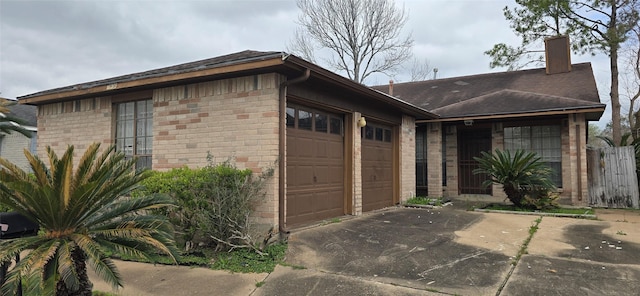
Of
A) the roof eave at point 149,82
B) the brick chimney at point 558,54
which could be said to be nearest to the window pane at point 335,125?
the roof eave at point 149,82

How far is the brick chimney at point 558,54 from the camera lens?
14.5 meters

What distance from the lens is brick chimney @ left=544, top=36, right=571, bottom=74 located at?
1450 centimetres

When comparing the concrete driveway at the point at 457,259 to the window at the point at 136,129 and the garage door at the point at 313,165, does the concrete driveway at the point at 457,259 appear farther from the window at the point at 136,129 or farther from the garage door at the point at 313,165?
the window at the point at 136,129

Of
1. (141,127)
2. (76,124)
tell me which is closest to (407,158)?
(141,127)

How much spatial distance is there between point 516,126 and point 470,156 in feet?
5.50

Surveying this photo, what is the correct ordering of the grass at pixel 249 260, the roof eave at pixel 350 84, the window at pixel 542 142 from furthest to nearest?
the window at pixel 542 142, the roof eave at pixel 350 84, the grass at pixel 249 260

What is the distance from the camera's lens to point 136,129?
312 inches

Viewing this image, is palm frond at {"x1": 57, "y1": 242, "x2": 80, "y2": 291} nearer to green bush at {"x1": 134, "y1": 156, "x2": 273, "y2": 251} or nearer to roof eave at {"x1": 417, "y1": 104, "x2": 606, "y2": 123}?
green bush at {"x1": 134, "y1": 156, "x2": 273, "y2": 251}

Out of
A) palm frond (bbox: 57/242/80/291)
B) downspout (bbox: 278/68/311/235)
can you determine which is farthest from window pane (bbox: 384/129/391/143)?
palm frond (bbox: 57/242/80/291)

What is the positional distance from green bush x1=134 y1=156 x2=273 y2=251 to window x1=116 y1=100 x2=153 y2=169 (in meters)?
2.12

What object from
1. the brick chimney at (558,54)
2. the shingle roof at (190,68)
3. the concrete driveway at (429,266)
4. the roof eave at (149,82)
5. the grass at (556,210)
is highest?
the brick chimney at (558,54)

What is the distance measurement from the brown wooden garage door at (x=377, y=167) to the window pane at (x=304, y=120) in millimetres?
2199

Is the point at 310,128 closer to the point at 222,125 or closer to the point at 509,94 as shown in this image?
the point at 222,125

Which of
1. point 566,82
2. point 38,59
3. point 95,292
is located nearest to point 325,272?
point 95,292
